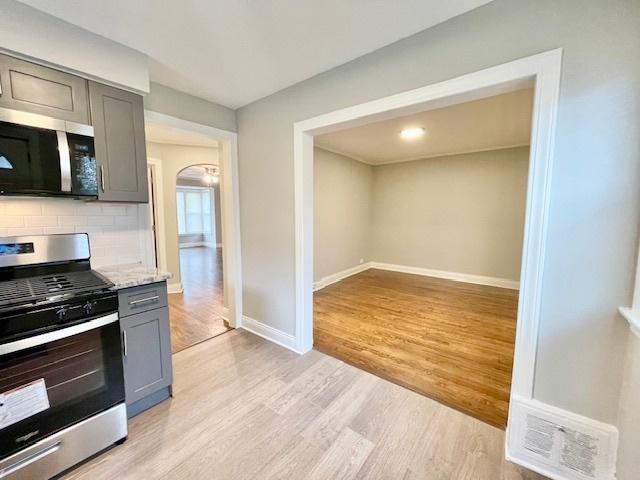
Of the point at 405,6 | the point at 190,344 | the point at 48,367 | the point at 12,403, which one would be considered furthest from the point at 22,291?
the point at 405,6

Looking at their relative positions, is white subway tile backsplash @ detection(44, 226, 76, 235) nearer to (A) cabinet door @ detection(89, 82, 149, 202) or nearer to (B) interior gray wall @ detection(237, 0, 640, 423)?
(A) cabinet door @ detection(89, 82, 149, 202)

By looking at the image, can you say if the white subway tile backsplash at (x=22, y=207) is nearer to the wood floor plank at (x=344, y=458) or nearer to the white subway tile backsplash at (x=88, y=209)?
Answer: the white subway tile backsplash at (x=88, y=209)

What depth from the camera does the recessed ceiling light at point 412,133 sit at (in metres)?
3.59

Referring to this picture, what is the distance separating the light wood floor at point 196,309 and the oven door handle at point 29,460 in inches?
49.3

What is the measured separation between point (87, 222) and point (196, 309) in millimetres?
2046

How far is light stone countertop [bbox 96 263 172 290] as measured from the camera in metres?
1.66

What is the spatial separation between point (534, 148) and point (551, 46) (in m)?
0.49

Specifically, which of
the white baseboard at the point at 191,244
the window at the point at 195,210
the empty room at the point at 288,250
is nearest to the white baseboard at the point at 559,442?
the empty room at the point at 288,250

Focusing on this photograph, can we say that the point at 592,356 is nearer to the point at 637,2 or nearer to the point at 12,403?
the point at 637,2

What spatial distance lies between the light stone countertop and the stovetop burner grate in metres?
0.07

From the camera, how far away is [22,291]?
141 cm

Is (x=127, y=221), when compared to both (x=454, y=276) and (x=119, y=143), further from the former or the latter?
(x=454, y=276)

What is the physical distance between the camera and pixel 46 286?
1.52 metres

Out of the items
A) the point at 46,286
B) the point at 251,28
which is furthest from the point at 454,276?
the point at 46,286
